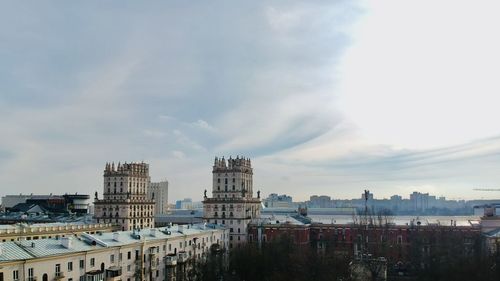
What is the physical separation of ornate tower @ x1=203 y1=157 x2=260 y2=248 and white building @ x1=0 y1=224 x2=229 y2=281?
55.4 ft

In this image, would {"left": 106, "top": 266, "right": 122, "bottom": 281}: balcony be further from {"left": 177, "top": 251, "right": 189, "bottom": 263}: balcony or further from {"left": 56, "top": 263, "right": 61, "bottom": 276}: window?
{"left": 177, "top": 251, "right": 189, "bottom": 263}: balcony

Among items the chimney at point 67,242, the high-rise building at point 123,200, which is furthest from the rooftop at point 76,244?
the high-rise building at point 123,200

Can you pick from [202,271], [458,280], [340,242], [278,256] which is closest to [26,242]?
[202,271]

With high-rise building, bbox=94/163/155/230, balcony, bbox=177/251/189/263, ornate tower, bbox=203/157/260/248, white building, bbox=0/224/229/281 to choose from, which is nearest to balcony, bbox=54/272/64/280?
white building, bbox=0/224/229/281

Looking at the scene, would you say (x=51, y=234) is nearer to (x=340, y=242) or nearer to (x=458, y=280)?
(x=340, y=242)

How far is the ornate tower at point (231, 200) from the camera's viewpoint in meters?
114

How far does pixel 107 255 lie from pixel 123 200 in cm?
5766

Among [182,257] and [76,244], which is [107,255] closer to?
[76,244]

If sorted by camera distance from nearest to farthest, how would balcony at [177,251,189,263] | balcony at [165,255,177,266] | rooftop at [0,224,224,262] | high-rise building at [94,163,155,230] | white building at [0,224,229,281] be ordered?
white building at [0,224,229,281]
rooftop at [0,224,224,262]
balcony at [165,255,177,266]
balcony at [177,251,189,263]
high-rise building at [94,163,155,230]

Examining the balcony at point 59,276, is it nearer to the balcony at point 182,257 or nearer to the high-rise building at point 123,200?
the balcony at point 182,257

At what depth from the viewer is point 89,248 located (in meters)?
61.9

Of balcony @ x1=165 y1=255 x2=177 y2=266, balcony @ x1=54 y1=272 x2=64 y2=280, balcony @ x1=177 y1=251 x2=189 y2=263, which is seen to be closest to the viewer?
balcony @ x1=54 y1=272 x2=64 y2=280

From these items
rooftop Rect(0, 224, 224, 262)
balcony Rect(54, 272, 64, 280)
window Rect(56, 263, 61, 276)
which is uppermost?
rooftop Rect(0, 224, 224, 262)

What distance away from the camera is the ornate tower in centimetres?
11388
